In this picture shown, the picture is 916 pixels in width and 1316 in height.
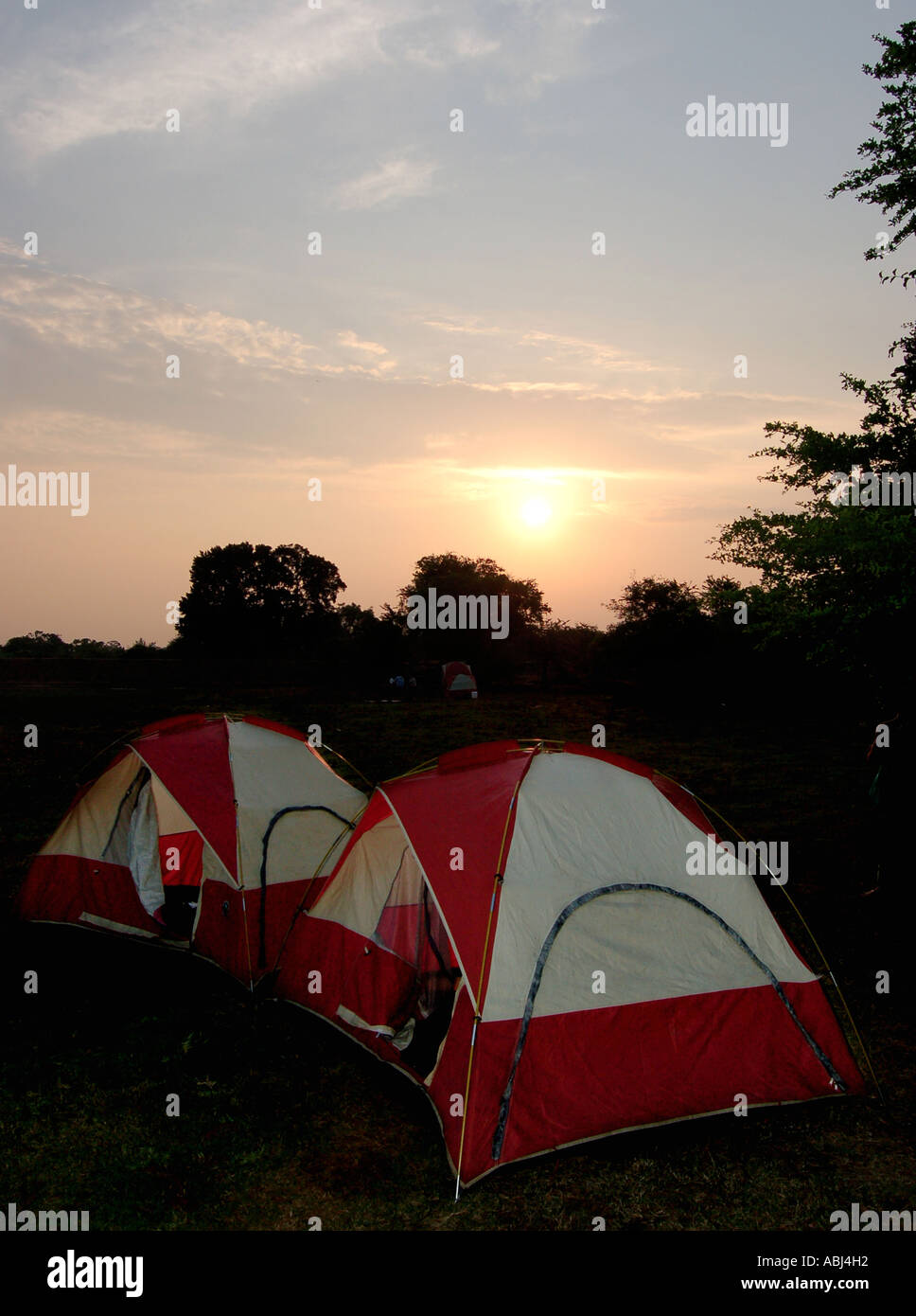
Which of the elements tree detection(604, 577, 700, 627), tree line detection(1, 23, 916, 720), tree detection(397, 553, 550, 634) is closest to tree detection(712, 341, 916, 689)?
tree line detection(1, 23, 916, 720)

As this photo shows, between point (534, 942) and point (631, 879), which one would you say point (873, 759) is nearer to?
point (631, 879)

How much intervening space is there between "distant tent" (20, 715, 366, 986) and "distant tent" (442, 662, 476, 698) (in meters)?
22.7

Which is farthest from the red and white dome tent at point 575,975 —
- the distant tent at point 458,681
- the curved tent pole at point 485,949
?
the distant tent at point 458,681

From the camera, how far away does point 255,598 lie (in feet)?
192

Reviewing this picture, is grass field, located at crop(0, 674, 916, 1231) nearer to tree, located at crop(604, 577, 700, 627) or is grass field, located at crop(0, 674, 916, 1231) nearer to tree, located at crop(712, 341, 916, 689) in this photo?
tree, located at crop(712, 341, 916, 689)

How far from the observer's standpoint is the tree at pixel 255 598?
5694 centimetres

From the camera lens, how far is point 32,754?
18.0 metres

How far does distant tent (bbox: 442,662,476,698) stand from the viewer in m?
32.2

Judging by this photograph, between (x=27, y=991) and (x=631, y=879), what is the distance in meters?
→ 5.19

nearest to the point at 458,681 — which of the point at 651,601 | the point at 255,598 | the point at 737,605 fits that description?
the point at 651,601

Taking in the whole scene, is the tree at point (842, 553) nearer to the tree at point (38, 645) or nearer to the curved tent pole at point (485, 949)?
the curved tent pole at point (485, 949)

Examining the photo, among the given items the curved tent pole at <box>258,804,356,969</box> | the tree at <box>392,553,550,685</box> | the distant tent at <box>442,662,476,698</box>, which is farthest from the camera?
the tree at <box>392,553,550,685</box>

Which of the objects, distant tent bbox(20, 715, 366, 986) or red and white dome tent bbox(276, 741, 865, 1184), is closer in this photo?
red and white dome tent bbox(276, 741, 865, 1184)

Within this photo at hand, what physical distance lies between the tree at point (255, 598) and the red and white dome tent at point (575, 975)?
4992 centimetres
